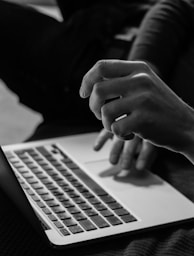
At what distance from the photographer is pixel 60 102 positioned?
1413 millimetres

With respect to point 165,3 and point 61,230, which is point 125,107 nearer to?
point 61,230

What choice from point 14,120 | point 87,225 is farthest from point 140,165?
point 14,120

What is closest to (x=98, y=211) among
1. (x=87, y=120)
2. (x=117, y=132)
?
(x=117, y=132)

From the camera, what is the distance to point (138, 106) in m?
0.76

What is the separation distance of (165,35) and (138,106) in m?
0.62

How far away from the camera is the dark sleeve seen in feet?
4.29

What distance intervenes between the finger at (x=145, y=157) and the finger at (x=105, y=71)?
0.31m

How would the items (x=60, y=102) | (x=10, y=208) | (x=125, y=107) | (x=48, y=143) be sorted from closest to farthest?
(x=125, y=107) < (x=10, y=208) < (x=48, y=143) < (x=60, y=102)

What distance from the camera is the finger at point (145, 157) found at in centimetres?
110

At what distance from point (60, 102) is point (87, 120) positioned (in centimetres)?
8

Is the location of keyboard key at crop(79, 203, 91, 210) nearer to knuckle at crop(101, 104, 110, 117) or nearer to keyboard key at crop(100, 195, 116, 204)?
keyboard key at crop(100, 195, 116, 204)

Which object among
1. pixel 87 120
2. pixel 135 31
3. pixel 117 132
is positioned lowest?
pixel 87 120

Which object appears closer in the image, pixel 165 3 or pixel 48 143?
pixel 48 143

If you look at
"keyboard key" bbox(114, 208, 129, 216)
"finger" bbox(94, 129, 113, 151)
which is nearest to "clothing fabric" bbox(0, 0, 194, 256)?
"finger" bbox(94, 129, 113, 151)
